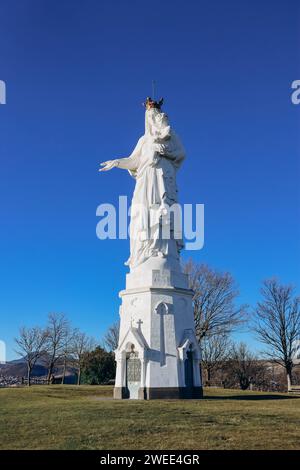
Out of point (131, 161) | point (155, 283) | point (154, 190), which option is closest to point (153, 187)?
point (154, 190)

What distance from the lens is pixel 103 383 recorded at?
43875mm

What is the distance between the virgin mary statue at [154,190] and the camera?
2442 centimetres

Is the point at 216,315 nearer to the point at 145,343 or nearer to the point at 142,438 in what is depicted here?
the point at 145,343

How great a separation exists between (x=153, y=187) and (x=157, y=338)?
8.28 metres

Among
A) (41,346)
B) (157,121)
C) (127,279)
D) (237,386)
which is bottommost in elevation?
(237,386)

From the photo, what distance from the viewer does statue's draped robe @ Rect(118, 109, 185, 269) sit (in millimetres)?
24422

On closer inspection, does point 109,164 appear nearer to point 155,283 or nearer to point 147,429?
point 155,283

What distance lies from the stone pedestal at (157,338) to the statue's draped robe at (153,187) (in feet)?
3.57

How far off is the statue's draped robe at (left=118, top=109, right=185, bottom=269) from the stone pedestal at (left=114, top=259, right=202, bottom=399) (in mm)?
1087

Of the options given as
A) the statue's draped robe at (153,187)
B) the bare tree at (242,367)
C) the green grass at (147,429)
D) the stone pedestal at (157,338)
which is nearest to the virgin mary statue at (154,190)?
the statue's draped robe at (153,187)

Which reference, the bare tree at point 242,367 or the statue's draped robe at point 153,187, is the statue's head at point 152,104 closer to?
the statue's draped robe at point 153,187

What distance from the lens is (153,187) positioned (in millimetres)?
25000
